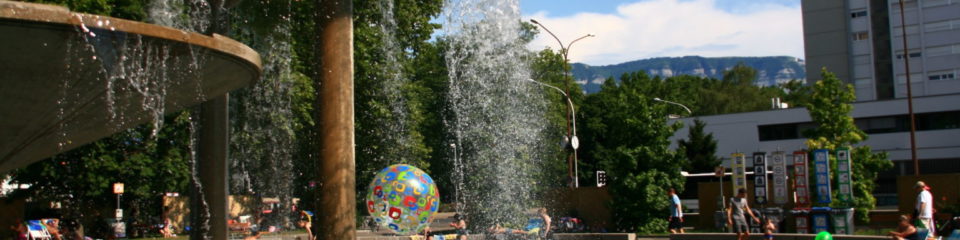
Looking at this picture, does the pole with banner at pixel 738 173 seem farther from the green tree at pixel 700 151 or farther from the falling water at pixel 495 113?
the green tree at pixel 700 151

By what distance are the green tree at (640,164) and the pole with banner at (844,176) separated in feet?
16.6

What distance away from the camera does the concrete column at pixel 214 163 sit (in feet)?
32.7

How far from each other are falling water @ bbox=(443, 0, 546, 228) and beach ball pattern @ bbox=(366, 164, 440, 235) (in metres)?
5.94

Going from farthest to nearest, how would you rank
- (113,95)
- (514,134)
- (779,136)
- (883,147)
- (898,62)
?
(898,62), (779,136), (883,147), (514,134), (113,95)

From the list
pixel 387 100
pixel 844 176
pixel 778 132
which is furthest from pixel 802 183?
pixel 778 132

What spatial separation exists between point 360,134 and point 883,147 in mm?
39299

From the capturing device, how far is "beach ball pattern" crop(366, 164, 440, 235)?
1441cm

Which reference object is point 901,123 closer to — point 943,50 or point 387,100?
point 943,50

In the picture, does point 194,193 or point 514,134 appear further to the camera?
point 514,134

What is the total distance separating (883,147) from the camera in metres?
57.4

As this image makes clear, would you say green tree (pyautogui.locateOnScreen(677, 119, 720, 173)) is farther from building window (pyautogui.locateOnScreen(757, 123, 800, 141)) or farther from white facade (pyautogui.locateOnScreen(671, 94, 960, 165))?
building window (pyautogui.locateOnScreen(757, 123, 800, 141))

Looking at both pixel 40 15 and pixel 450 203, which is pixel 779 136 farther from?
pixel 40 15

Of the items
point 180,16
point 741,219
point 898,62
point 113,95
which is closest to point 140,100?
point 113,95

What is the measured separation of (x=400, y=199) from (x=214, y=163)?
468 cm
